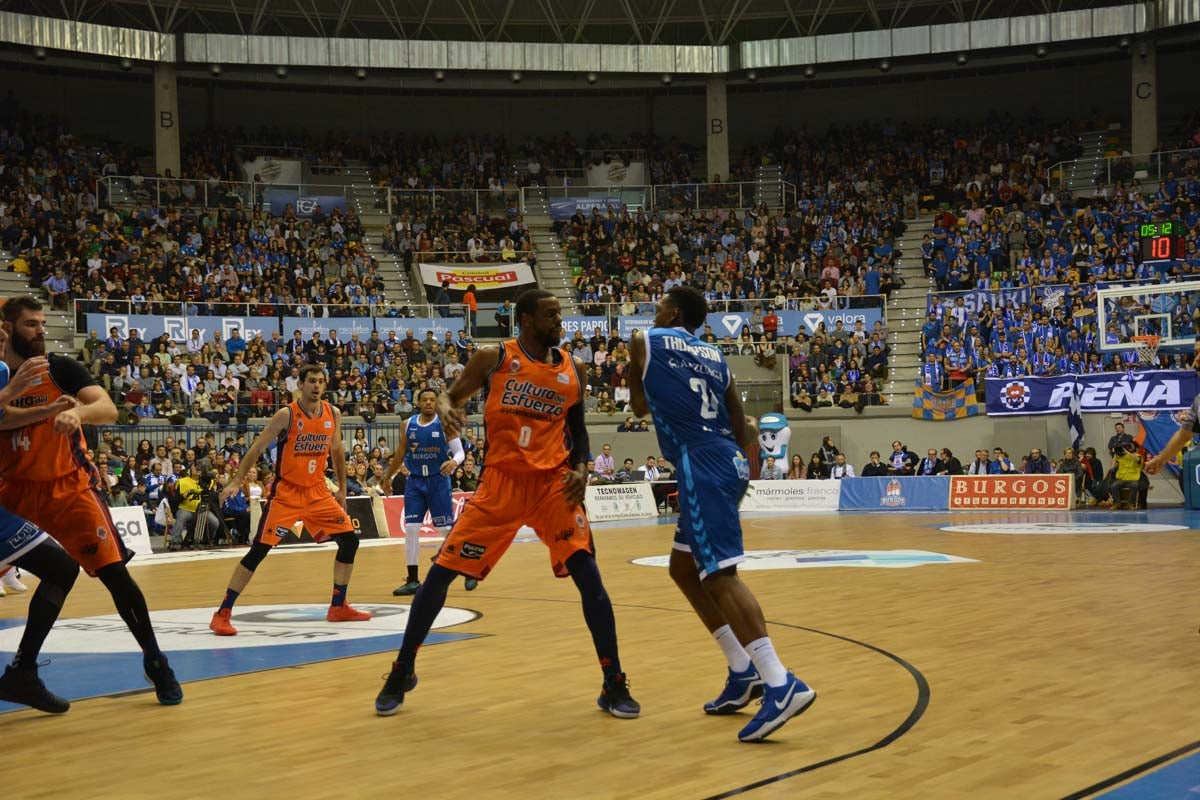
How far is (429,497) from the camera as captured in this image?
13539mm

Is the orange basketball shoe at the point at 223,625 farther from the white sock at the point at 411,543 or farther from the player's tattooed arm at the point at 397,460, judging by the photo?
the white sock at the point at 411,543

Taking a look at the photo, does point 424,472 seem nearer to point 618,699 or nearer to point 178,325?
point 618,699

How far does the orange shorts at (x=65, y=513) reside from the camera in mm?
6805

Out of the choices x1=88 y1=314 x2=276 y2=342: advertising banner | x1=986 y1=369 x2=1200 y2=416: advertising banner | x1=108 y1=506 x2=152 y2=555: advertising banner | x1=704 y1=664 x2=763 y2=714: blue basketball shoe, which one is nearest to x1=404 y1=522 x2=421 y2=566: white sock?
x1=704 y1=664 x2=763 y2=714: blue basketball shoe

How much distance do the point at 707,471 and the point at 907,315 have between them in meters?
29.9

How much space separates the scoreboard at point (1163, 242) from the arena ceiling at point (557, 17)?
1681 centimetres

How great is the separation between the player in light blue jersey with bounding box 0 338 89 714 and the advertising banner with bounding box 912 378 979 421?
86.7 ft

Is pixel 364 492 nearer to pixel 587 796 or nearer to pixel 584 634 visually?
pixel 584 634

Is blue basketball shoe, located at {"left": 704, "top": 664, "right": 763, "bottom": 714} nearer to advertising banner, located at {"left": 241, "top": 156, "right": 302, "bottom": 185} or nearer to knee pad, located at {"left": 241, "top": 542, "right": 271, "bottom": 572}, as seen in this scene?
knee pad, located at {"left": 241, "top": 542, "right": 271, "bottom": 572}

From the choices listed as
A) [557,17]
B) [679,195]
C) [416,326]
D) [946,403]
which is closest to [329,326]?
[416,326]

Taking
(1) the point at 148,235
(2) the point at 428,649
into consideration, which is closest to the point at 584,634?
(2) the point at 428,649

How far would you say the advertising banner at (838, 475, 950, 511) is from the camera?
27703 mm

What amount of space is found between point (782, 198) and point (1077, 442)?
15.8 metres

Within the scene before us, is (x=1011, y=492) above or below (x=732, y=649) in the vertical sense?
below
